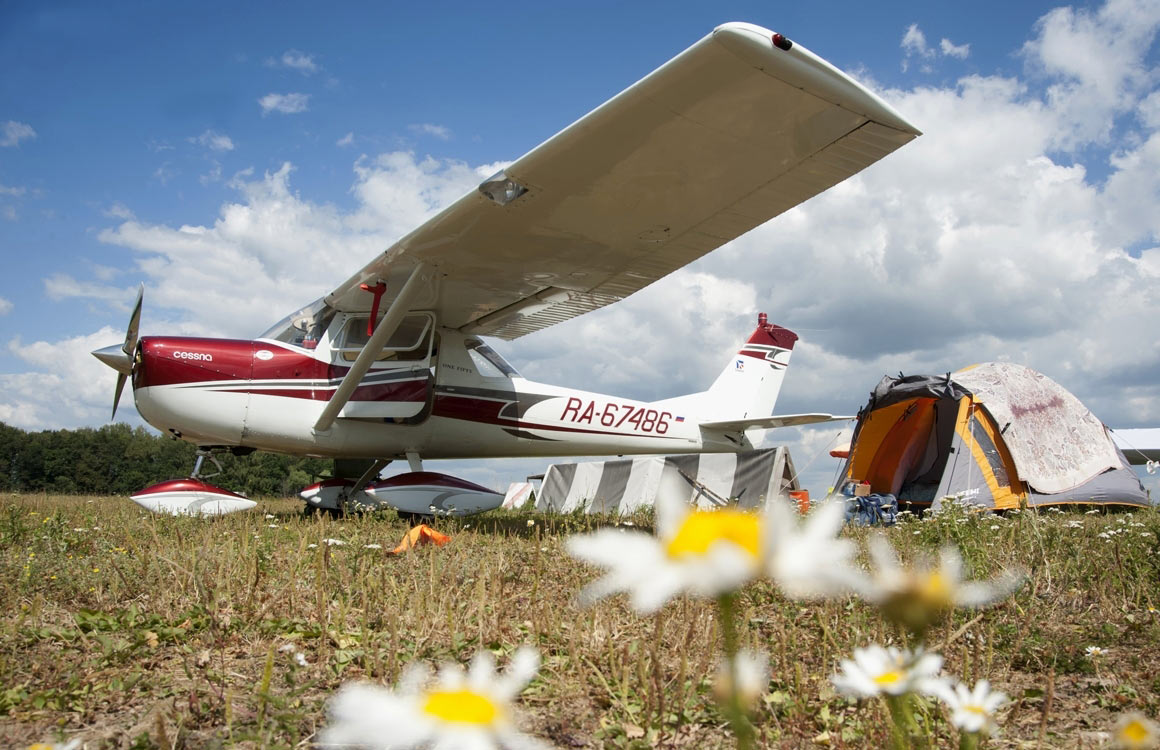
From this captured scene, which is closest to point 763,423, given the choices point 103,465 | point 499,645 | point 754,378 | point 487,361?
point 754,378

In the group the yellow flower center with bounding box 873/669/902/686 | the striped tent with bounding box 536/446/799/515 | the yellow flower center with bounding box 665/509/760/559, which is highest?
the striped tent with bounding box 536/446/799/515

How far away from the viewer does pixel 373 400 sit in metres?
7.57

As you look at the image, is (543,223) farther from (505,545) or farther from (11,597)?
(11,597)

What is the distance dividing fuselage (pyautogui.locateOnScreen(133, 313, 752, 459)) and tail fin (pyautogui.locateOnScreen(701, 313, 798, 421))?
6.96 ft

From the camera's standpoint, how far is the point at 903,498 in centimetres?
893

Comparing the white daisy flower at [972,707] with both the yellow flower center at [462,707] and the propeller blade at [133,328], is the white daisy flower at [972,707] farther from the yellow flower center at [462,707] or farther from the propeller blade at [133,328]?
the propeller blade at [133,328]

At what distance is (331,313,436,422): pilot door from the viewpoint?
24.8ft

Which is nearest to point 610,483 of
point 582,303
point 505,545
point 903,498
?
point 582,303

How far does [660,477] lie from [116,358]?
545 centimetres

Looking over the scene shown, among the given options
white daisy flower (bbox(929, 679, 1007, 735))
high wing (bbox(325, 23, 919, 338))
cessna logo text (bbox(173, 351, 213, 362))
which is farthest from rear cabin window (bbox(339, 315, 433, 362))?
white daisy flower (bbox(929, 679, 1007, 735))

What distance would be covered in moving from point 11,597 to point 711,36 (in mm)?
4264

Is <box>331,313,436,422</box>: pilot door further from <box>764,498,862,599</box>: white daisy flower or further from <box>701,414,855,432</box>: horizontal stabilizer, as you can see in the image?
<box>764,498,862,599</box>: white daisy flower

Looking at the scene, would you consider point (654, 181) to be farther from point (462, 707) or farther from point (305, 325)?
point (462, 707)

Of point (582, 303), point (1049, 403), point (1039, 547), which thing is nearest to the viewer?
point (1039, 547)
